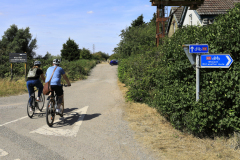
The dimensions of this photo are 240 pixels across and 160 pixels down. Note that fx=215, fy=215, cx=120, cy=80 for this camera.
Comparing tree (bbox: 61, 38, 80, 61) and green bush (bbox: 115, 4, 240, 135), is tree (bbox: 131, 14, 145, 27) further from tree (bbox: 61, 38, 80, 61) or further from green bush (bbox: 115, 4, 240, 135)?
green bush (bbox: 115, 4, 240, 135)

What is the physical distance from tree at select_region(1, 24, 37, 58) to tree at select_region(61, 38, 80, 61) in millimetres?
6996

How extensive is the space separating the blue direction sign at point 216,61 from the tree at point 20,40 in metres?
45.6

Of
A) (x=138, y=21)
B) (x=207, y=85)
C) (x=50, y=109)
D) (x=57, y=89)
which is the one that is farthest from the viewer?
(x=138, y=21)

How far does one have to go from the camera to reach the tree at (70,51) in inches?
2028

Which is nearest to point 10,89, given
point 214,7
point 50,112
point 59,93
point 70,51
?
point 59,93

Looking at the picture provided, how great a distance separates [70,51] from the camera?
51.8 m

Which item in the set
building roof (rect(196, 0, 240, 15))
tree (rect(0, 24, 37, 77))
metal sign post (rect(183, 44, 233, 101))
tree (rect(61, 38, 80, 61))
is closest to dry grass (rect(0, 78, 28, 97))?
metal sign post (rect(183, 44, 233, 101))

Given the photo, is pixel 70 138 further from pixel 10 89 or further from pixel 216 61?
→ pixel 10 89

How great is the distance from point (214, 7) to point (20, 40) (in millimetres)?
38318

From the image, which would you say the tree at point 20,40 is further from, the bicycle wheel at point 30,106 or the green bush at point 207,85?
the green bush at point 207,85

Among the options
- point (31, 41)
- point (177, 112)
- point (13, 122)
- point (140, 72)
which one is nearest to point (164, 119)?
point (177, 112)

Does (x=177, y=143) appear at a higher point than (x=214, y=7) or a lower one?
lower

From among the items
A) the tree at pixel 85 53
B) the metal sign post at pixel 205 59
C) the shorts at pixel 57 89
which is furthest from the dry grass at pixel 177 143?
the tree at pixel 85 53

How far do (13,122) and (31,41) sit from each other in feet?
146
